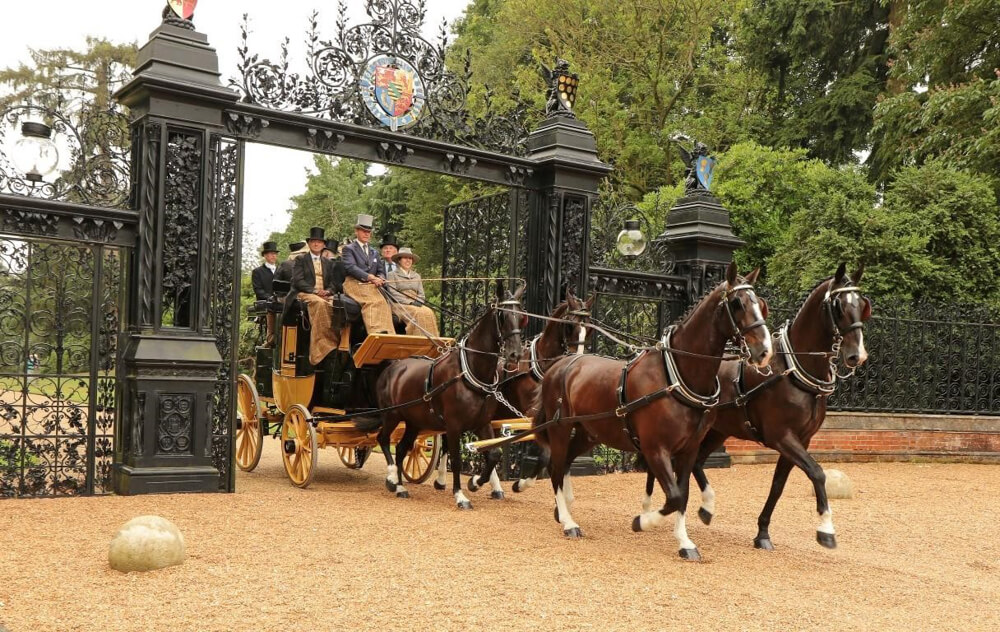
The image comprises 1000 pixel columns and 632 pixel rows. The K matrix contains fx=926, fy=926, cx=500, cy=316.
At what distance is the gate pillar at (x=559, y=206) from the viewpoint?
11148 millimetres

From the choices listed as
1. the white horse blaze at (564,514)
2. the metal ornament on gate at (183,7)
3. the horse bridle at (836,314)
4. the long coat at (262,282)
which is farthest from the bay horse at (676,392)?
the long coat at (262,282)

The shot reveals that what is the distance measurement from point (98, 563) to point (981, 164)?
1728 centimetres

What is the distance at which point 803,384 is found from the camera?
7.31 m

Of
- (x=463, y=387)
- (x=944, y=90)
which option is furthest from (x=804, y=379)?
(x=944, y=90)

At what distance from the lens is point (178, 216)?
28.6 ft

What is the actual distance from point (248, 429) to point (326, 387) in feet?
5.71

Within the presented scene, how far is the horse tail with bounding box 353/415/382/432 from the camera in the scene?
9961 mm

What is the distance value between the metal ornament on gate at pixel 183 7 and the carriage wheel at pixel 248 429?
166 inches

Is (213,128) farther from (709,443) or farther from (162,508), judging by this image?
(709,443)

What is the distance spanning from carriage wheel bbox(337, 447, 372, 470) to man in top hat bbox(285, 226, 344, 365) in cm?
186

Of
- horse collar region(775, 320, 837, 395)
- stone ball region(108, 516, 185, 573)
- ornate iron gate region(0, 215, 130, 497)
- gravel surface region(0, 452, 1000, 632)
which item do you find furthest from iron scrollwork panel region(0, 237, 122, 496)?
horse collar region(775, 320, 837, 395)

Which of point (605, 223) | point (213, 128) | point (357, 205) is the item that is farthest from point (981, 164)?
point (357, 205)

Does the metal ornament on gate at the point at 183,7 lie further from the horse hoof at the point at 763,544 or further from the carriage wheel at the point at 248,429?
the horse hoof at the point at 763,544

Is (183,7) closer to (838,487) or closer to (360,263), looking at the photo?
(360,263)
